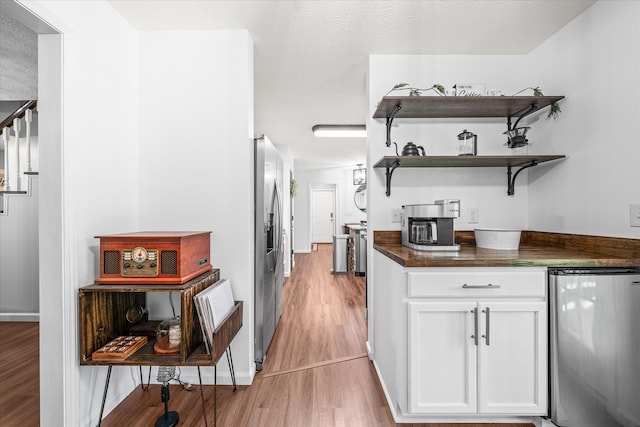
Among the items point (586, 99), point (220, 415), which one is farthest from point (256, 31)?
point (220, 415)

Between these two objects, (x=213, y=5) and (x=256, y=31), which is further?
(x=256, y=31)

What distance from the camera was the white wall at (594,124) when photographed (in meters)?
1.58

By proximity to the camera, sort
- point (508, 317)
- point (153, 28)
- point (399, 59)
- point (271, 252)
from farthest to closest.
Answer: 1. point (271, 252)
2. point (399, 59)
3. point (153, 28)
4. point (508, 317)

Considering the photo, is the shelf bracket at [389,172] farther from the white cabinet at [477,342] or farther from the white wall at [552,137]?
the white cabinet at [477,342]

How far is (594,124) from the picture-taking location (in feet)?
5.87

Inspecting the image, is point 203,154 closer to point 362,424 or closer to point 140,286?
point 140,286

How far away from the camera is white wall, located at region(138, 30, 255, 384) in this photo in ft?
6.76

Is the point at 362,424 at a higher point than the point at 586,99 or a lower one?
lower

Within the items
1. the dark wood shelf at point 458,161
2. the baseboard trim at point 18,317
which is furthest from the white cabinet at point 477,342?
the baseboard trim at point 18,317

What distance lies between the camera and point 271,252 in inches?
101

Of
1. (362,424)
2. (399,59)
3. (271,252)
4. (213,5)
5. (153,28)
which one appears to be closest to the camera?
(362,424)

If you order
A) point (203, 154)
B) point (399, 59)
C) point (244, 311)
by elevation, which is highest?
point (399, 59)

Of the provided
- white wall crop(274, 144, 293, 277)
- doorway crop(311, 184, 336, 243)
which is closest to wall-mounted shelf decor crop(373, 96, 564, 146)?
white wall crop(274, 144, 293, 277)

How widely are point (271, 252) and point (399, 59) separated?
187 centimetres
